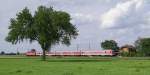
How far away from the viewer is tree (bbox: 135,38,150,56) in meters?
159

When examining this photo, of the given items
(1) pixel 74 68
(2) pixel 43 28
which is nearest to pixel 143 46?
(2) pixel 43 28

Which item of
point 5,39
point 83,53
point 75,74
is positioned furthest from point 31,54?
point 75,74

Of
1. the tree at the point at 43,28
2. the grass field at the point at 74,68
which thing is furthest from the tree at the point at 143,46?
the grass field at the point at 74,68

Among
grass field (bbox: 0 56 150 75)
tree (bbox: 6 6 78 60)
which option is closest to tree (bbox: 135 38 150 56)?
tree (bbox: 6 6 78 60)

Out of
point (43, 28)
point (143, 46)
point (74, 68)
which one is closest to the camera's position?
point (74, 68)

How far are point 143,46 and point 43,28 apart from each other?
267 ft

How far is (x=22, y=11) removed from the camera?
91938 mm

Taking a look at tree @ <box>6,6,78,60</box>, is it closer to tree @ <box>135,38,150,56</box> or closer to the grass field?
the grass field

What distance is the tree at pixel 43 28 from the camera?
9038cm

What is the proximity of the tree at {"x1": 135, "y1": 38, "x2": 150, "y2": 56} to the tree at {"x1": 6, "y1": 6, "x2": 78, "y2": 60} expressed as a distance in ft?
231

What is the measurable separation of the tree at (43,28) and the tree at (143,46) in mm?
70283

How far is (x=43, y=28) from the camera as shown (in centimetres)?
9031

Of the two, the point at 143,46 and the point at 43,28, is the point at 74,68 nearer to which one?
the point at 43,28

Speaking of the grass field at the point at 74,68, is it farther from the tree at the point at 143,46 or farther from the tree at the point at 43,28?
the tree at the point at 143,46
